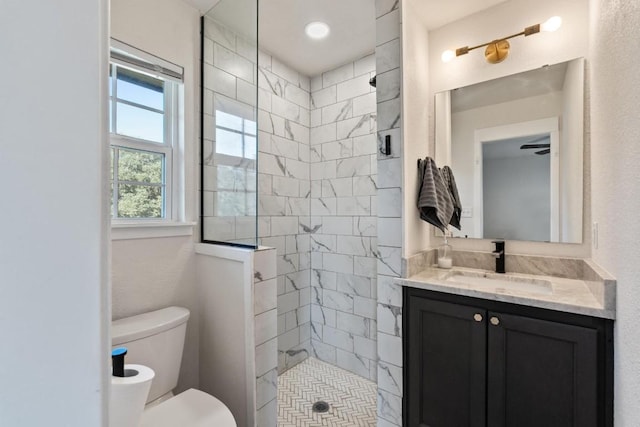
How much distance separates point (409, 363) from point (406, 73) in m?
1.69

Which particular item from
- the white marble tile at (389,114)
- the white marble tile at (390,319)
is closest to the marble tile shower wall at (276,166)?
the white marble tile at (389,114)

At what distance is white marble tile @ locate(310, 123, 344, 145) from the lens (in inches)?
106

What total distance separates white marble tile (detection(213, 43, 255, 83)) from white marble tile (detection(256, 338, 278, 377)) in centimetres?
152

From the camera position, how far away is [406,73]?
5.68 feet

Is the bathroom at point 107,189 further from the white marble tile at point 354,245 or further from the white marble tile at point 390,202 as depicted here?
the white marble tile at point 354,245

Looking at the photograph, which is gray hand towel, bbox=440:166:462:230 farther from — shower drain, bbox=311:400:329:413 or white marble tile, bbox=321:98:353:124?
shower drain, bbox=311:400:329:413

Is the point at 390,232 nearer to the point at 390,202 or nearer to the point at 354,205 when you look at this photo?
the point at 390,202

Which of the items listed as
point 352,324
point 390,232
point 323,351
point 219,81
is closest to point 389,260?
point 390,232

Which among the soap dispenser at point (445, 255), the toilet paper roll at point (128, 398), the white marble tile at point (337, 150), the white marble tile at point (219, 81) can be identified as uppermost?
the white marble tile at point (219, 81)

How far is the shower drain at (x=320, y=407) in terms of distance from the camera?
2.06 meters

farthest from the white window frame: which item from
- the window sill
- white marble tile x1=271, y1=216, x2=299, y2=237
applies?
white marble tile x1=271, y1=216, x2=299, y2=237

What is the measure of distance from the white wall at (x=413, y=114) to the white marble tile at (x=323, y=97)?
900mm

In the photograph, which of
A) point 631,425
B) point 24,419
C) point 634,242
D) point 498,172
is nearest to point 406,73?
point 498,172

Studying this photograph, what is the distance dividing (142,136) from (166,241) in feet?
2.09
